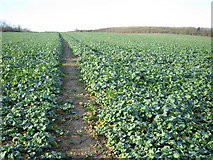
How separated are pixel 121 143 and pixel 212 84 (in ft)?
22.2

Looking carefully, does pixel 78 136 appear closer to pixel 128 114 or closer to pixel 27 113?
pixel 128 114

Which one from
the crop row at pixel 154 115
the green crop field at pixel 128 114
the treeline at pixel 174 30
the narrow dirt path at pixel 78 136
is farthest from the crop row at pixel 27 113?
the treeline at pixel 174 30

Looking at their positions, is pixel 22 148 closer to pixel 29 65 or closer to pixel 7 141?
pixel 7 141

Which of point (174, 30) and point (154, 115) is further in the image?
point (174, 30)

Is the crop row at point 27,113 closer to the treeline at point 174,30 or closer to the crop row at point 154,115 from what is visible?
the crop row at point 154,115

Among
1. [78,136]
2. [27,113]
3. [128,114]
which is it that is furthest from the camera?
[27,113]

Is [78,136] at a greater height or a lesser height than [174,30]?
lesser

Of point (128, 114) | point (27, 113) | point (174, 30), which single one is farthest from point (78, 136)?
point (174, 30)

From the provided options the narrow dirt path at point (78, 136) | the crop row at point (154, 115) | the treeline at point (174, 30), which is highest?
the treeline at point (174, 30)

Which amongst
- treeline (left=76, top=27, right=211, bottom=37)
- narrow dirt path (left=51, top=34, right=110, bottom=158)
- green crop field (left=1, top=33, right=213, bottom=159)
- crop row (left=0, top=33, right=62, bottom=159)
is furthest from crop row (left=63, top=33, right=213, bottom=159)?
treeline (left=76, top=27, right=211, bottom=37)

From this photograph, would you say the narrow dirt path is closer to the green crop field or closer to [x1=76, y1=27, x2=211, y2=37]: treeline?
the green crop field

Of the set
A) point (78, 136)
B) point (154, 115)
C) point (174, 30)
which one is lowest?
point (78, 136)

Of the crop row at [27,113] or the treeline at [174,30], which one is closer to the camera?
the crop row at [27,113]

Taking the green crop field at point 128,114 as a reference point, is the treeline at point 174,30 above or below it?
above
